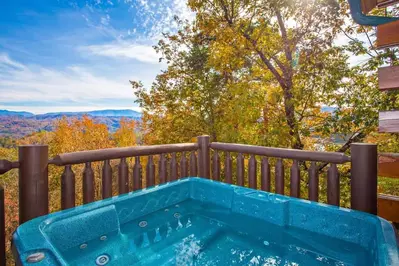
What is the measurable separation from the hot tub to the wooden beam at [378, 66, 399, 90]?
77 centimetres

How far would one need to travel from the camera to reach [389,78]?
1.38 m

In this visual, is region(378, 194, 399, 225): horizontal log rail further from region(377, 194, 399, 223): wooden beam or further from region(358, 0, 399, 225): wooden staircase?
region(358, 0, 399, 225): wooden staircase

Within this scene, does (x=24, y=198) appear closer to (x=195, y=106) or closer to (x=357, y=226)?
(x=357, y=226)

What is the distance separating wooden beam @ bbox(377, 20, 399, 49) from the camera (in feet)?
4.44

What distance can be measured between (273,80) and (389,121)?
4.91m

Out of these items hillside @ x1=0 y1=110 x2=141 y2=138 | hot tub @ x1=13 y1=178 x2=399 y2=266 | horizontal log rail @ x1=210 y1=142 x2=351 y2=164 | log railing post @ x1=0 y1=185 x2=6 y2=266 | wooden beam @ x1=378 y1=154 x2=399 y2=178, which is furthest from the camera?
hillside @ x1=0 y1=110 x2=141 y2=138

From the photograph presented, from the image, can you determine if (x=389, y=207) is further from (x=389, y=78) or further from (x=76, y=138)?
(x=76, y=138)

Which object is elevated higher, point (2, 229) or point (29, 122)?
point (29, 122)

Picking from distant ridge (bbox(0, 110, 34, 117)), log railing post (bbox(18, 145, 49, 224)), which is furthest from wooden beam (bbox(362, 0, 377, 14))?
distant ridge (bbox(0, 110, 34, 117))

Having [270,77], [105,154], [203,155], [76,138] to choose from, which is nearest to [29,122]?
[76,138]

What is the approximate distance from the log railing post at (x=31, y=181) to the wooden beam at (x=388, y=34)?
7.39 feet

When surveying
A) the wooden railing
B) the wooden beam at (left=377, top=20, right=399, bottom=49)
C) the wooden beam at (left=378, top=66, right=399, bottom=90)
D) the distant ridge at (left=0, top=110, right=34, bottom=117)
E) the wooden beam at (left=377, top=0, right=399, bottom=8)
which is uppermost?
the distant ridge at (left=0, top=110, right=34, bottom=117)

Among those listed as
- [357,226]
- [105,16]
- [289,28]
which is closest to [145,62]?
[105,16]

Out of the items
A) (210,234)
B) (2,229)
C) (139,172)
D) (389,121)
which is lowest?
(210,234)
